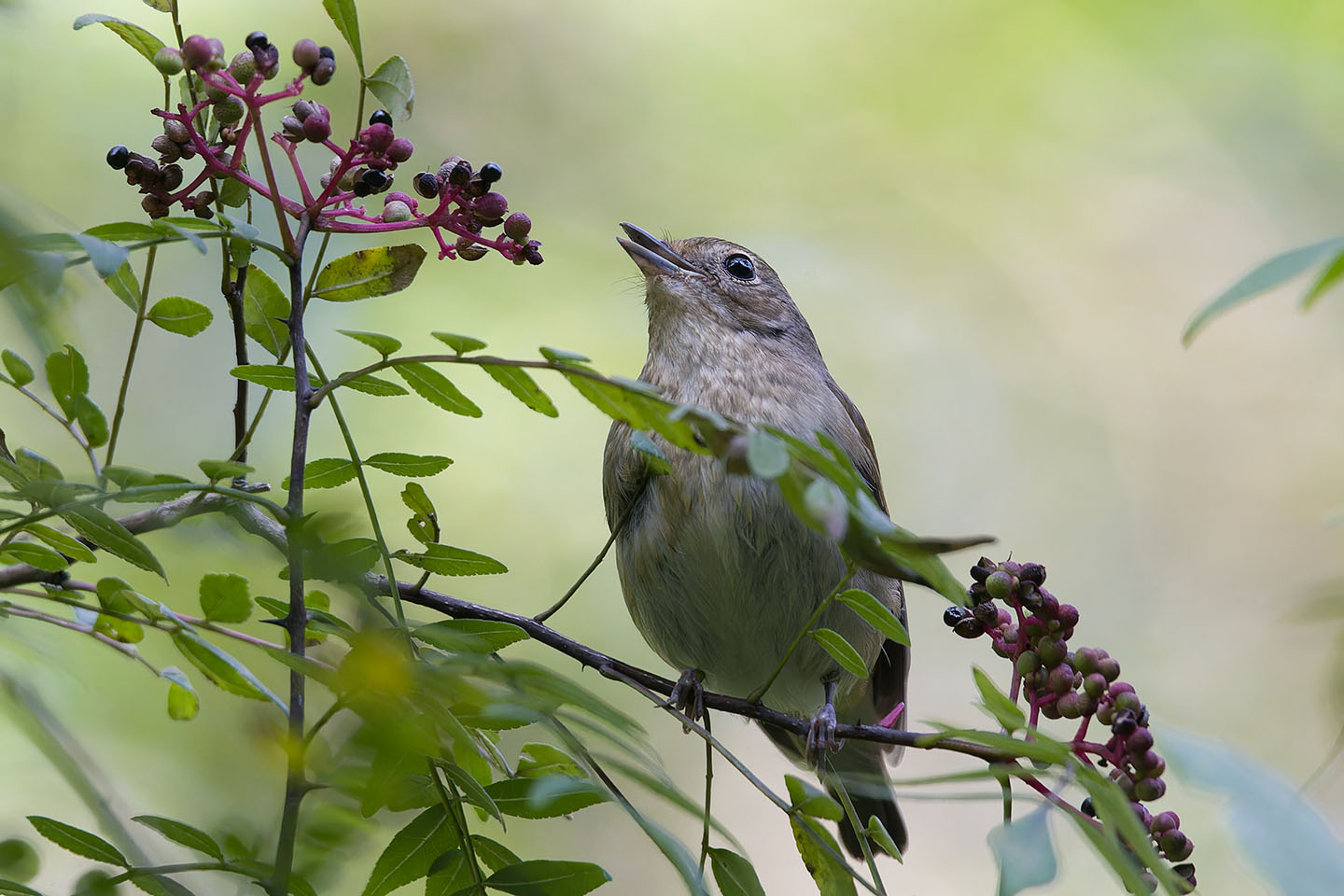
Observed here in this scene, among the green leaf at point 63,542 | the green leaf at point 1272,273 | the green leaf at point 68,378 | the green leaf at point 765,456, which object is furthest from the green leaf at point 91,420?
the green leaf at point 1272,273

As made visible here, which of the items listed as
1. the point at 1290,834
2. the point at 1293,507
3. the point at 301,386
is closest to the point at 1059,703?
the point at 1290,834

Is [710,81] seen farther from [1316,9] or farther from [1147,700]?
[1147,700]

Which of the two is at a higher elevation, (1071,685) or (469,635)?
(1071,685)

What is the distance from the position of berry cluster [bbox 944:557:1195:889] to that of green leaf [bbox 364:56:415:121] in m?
1.17

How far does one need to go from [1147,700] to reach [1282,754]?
2.93ft

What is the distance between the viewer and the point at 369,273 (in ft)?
6.38

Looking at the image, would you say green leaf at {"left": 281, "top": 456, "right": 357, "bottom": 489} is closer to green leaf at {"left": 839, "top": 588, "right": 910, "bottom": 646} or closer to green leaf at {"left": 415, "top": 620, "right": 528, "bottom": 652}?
green leaf at {"left": 415, "top": 620, "right": 528, "bottom": 652}

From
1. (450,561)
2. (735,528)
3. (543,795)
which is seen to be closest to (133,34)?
(450,561)

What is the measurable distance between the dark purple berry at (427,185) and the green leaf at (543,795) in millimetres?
931

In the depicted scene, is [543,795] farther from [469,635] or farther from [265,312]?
[265,312]

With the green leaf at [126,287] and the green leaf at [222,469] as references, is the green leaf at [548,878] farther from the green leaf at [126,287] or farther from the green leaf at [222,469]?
the green leaf at [126,287]

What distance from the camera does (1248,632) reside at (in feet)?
30.0

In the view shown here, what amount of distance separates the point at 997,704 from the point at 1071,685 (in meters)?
0.48

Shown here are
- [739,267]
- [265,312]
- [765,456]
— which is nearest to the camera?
[765,456]
